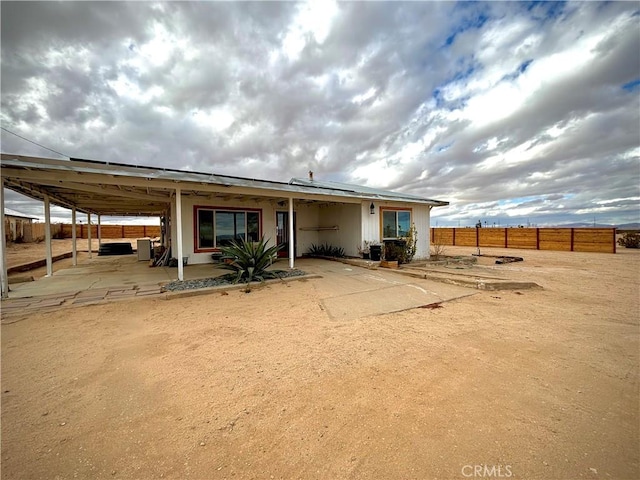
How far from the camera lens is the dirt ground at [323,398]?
5.01ft

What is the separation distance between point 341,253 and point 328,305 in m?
6.41

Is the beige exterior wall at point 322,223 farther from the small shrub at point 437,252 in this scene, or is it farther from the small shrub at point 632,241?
the small shrub at point 632,241

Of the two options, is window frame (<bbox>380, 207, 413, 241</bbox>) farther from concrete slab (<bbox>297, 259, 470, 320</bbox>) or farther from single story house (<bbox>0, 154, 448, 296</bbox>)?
concrete slab (<bbox>297, 259, 470, 320</bbox>)

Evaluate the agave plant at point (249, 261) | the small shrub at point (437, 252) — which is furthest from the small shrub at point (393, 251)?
the agave plant at point (249, 261)

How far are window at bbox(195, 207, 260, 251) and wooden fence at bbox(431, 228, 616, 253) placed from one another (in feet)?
43.4

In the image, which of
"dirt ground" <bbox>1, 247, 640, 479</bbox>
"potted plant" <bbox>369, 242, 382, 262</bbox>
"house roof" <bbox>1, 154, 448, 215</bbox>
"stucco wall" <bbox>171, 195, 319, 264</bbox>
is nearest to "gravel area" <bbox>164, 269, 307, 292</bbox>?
"dirt ground" <bbox>1, 247, 640, 479</bbox>

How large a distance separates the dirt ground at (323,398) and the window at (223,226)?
5.71m

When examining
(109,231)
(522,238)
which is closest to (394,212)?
(522,238)

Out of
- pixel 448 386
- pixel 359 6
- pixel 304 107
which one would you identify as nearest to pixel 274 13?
pixel 359 6

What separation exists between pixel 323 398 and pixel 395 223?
377 inches

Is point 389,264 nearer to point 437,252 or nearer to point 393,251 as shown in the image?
point 393,251

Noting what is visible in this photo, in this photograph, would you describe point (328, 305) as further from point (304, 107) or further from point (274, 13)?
point (304, 107)

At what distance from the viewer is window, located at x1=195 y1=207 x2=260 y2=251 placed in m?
9.58

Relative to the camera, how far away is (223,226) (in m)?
9.99
